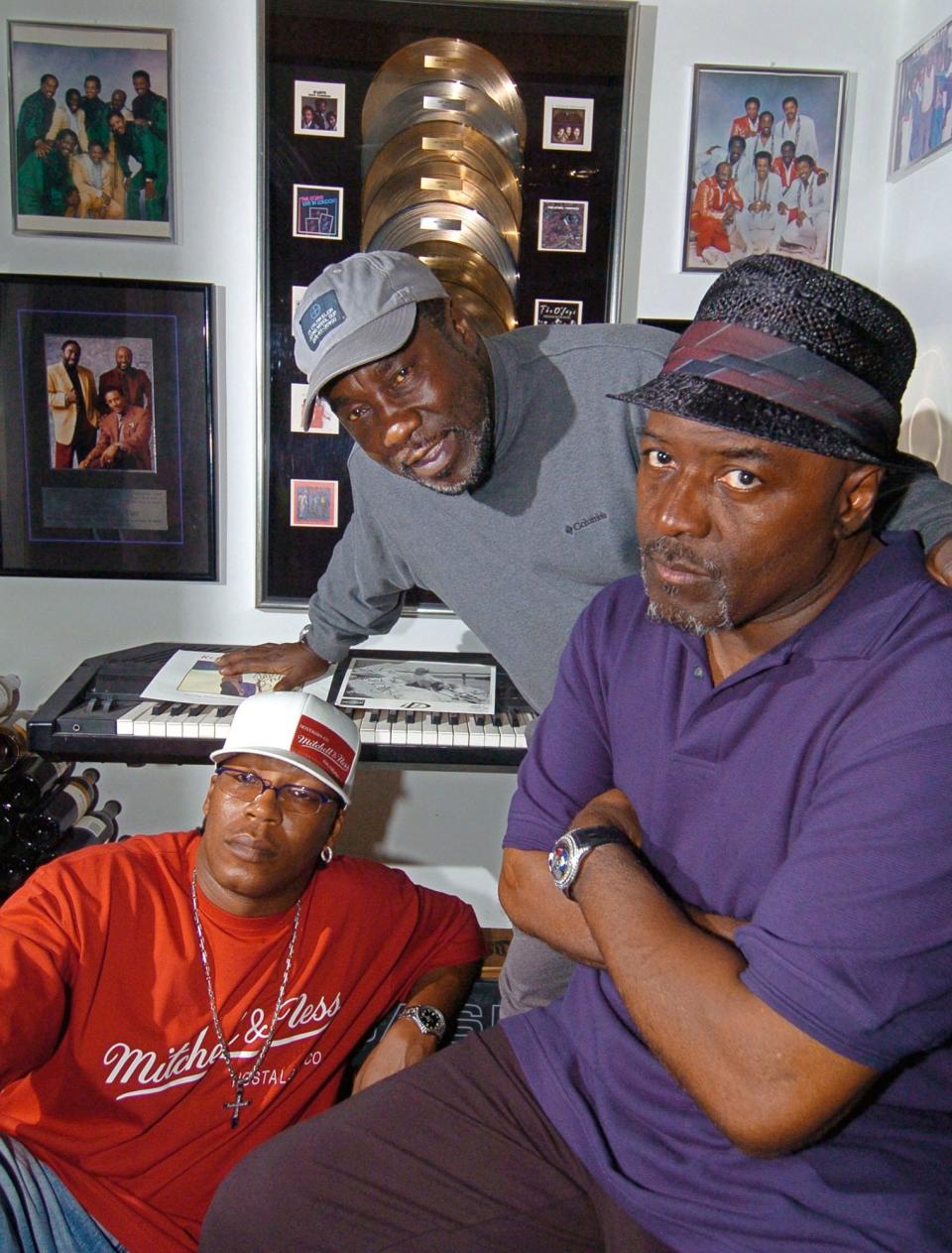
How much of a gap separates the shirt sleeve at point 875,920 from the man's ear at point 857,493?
0.24 meters

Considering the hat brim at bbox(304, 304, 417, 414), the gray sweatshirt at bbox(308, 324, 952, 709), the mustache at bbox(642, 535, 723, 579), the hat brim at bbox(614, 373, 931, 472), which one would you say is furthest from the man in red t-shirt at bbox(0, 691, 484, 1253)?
the hat brim at bbox(614, 373, 931, 472)

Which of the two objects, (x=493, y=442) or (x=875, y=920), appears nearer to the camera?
(x=875, y=920)

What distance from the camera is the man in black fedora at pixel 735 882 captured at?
2.87 ft

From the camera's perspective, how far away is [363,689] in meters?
2.27

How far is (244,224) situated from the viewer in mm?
2504

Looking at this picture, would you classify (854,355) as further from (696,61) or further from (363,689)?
(696,61)

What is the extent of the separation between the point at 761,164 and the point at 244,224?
1.32m

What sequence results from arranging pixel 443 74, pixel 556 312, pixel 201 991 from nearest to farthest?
pixel 201 991 < pixel 443 74 < pixel 556 312

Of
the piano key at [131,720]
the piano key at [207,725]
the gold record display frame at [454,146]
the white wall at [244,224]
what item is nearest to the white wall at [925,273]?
the white wall at [244,224]

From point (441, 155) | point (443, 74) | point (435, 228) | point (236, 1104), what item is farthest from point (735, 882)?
point (443, 74)

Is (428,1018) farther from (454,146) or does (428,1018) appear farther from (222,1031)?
(454,146)

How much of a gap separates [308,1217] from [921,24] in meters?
2.73

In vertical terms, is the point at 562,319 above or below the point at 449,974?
above

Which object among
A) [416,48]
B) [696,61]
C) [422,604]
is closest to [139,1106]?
[422,604]
